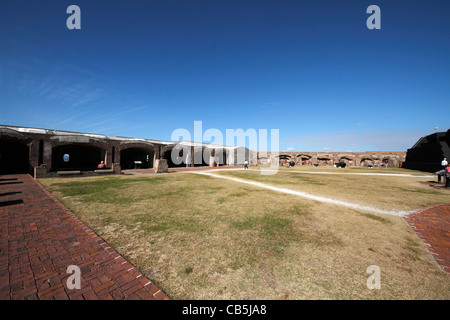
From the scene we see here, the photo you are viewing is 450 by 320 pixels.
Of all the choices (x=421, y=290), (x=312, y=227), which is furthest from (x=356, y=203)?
(x=421, y=290)

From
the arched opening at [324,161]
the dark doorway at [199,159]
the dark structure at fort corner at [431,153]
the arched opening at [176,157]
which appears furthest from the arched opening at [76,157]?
the arched opening at [324,161]

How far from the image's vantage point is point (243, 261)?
3039 mm

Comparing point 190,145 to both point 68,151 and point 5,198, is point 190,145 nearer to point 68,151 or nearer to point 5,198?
point 68,151

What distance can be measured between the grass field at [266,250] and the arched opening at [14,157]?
794 inches

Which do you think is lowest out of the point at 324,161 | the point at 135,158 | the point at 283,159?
the point at 324,161

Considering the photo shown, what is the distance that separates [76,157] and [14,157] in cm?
521

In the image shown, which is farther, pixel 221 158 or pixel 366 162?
pixel 366 162

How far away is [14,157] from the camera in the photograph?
60.2 ft

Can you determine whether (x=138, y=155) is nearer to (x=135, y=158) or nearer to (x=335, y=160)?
(x=135, y=158)

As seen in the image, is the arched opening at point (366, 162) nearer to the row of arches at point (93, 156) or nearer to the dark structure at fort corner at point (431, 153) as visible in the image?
the dark structure at fort corner at point (431, 153)

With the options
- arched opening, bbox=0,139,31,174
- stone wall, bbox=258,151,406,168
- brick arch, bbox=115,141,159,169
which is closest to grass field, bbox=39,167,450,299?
brick arch, bbox=115,141,159,169

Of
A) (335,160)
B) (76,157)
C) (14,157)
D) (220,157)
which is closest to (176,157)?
(220,157)

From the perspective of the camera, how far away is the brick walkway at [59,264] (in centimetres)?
232
